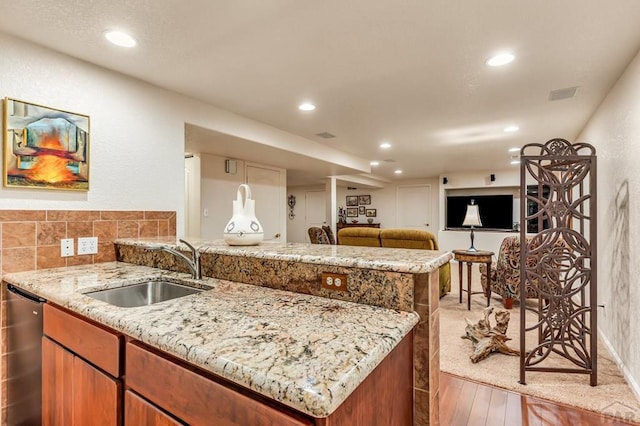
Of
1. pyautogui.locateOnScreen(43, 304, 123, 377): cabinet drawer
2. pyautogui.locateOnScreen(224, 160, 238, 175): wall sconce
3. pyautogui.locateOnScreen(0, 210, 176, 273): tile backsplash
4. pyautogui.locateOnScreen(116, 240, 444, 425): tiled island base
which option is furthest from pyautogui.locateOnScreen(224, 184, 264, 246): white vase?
pyautogui.locateOnScreen(224, 160, 238, 175): wall sconce

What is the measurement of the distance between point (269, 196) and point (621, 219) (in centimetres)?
452

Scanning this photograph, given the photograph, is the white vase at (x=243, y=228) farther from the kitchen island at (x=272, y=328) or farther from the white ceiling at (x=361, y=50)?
the white ceiling at (x=361, y=50)

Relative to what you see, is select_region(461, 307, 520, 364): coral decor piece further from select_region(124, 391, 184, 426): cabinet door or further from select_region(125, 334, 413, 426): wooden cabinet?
select_region(124, 391, 184, 426): cabinet door

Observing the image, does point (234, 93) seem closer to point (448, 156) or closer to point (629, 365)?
point (629, 365)

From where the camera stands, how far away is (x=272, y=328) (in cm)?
98

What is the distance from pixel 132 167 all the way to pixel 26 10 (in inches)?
41.5

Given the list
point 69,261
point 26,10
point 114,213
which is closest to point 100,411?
point 69,261

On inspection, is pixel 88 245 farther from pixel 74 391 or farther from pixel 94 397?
pixel 94 397

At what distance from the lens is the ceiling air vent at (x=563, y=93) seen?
269 cm

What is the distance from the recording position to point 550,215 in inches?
87.7

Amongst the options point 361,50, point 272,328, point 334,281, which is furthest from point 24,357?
point 361,50

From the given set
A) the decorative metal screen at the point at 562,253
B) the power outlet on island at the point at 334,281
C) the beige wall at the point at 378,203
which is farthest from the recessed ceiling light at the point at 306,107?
the beige wall at the point at 378,203

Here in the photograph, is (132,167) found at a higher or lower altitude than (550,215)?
higher

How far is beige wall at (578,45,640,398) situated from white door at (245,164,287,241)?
431cm
